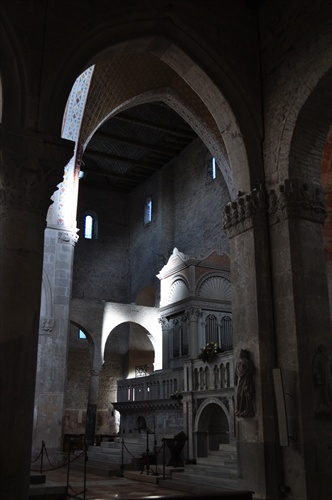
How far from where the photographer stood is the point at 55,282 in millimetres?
15266

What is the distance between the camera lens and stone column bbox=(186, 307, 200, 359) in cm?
1761

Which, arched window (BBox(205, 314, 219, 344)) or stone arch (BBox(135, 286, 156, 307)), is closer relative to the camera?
arched window (BBox(205, 314, 219, 344))

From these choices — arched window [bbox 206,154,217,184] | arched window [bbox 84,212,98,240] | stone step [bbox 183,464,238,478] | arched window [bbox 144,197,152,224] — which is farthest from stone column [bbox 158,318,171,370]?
arched window [bbox 84,212,98,240]

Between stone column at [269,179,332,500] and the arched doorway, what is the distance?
5681 mm

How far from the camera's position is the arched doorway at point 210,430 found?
1339 centimetres

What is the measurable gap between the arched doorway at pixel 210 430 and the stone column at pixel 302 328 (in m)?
5.68

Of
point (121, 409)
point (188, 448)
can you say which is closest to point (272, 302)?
point (188, 448)

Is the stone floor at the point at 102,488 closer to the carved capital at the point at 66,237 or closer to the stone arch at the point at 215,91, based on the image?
the stone arch at the point at 215,91

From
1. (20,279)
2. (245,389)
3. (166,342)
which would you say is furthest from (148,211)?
(20,279)

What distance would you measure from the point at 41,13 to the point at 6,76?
3.90 feet

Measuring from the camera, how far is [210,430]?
44.8 ft

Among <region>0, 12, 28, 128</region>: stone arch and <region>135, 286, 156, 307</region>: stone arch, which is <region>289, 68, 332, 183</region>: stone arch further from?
<region>135, 286, 156, 307</region>: stone arch

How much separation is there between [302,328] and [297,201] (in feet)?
6.36

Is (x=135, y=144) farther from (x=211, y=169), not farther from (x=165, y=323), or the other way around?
(x=165, y=323)
